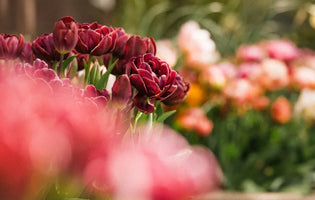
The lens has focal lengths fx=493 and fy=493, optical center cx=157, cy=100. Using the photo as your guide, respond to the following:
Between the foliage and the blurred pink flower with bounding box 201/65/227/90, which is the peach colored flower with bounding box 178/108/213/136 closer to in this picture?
the blurred pink flower with bounding box 201/65/227/90

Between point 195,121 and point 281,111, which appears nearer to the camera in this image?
point 195,121

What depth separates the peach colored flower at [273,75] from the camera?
5.08ft

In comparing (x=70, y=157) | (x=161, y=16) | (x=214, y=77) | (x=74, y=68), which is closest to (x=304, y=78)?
(x=214, y=77)

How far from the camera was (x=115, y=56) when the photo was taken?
43cm

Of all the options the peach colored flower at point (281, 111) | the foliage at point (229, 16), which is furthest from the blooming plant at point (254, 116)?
the foliage at point (229, 16)

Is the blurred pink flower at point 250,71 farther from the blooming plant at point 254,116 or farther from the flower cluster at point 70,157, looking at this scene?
the flower cluster at point 70,157

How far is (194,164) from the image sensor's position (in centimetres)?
20

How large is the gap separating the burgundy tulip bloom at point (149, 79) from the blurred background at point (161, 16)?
159 centimetres

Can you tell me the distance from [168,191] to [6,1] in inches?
85.5

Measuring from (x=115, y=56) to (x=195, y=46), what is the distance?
102 cm

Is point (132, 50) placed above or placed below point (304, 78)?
above

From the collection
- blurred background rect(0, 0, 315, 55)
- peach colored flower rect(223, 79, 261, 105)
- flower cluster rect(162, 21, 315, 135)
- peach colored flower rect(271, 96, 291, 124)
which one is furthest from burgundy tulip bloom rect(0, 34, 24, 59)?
blurred background rect(0, 0, 315, 55)

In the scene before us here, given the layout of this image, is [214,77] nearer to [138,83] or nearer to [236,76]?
[236,76]

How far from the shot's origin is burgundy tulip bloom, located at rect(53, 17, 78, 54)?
39cm
